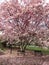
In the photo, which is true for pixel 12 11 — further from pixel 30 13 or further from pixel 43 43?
pixel 43 43

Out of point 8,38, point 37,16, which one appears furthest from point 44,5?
point 8,38

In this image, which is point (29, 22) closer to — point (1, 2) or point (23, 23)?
point (23, 23)

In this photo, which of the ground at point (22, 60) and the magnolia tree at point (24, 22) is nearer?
the ground at point (22, 60)

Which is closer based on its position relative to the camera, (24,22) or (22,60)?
(22,60)

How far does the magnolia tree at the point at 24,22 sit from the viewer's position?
18.5m

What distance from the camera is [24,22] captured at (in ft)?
61.3

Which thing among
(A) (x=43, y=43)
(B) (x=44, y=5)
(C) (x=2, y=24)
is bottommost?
(A) (x=43, y=43)

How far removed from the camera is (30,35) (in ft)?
61.0

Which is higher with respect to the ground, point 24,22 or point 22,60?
point 24,22

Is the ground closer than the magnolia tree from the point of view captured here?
Yes

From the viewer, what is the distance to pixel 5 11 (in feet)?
61.2

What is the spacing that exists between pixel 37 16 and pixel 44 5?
1.01m

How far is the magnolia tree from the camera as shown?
18.5 m

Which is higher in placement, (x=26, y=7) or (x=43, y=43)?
(x=26, y=7)
